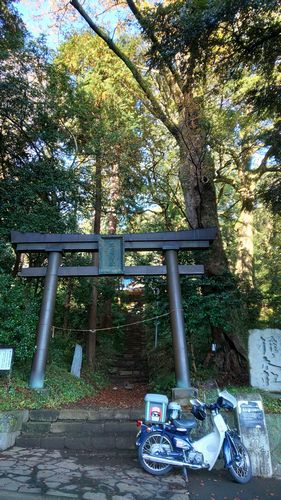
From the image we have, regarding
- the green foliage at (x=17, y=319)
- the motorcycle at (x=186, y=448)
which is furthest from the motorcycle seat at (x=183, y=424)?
the green foliage at (x=17, y=319)

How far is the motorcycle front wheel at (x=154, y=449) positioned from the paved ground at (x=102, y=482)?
3.8 inches

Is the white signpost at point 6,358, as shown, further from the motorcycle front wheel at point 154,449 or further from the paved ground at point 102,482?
the motorcycle front wheel at point 154,449

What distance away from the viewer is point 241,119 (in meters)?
11.6

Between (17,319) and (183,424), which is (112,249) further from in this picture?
(183,424)

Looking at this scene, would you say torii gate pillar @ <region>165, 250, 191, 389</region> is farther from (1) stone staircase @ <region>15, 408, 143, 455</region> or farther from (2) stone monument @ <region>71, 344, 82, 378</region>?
(2) stone monument @ <region>71, 344, 82, 378</region>

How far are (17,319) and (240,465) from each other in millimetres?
5587

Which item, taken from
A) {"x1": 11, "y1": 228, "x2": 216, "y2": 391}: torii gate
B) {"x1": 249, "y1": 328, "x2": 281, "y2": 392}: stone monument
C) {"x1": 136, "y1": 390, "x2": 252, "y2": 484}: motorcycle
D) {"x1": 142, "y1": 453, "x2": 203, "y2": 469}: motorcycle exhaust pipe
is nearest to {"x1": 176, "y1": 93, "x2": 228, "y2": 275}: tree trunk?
{"x1": 11, "y1": 228, "x2": 216, "y2": 391}: torii gate

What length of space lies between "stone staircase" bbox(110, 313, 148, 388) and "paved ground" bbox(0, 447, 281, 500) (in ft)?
21.7

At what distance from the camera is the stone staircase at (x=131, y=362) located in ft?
42.6

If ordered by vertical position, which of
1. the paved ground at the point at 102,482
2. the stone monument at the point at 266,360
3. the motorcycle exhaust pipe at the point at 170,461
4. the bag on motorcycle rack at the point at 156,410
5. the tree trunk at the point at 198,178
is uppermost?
the tree trunk at the point at 198,178

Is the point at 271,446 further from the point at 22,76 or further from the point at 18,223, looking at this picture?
the point at 22,76

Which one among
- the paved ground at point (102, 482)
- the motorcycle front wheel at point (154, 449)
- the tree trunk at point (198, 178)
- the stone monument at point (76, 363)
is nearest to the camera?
the paved ground at point (102, 482)

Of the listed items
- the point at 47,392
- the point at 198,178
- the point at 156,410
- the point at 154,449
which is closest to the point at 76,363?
the point at 47,392

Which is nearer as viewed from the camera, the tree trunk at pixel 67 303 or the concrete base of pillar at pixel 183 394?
the concrete base of pillar at pixel 183 394
